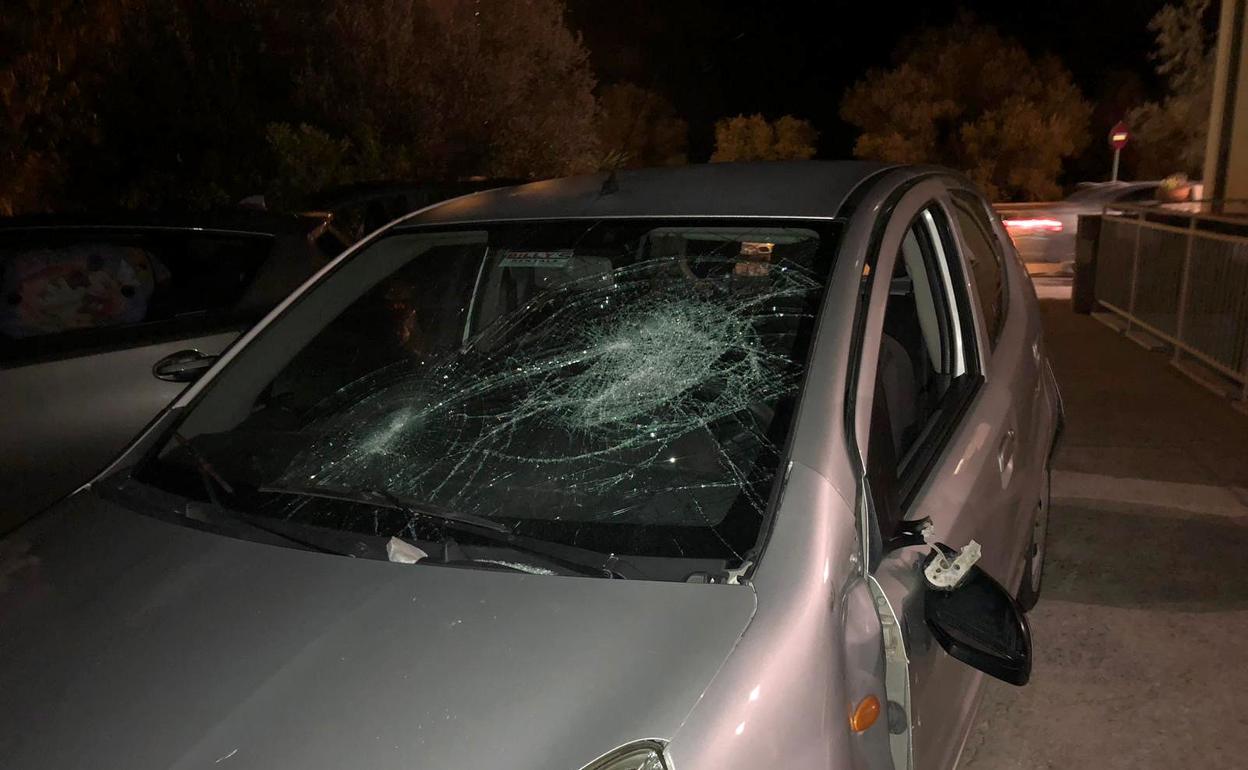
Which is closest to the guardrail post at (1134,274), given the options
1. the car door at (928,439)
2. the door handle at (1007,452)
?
the car door at (928,439)

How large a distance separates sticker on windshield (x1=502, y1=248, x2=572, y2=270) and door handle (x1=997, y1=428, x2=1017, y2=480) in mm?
A: 1222

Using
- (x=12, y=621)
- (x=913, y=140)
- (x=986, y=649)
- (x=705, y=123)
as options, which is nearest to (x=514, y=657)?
(x=986, y=649)

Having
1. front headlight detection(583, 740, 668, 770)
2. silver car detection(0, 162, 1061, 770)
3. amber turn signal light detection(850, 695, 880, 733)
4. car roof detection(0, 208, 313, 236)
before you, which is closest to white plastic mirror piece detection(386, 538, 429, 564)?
silver car detection(0, 162, 1061, 770)

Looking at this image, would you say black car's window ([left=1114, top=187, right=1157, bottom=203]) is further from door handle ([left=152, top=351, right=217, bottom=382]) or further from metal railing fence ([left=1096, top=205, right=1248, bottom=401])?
door handle ([left=152, top=351, right=217, bottom=382])

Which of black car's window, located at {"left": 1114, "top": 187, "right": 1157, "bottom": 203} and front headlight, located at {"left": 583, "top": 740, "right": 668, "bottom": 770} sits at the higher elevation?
front headlight, located at {"left": 583, "top": 740, "right": 668, "bottom": 770}

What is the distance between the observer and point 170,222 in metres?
4.16

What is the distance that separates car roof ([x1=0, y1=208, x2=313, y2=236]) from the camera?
4.12 m

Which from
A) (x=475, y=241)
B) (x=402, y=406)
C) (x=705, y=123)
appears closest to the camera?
(x=402, y=406)

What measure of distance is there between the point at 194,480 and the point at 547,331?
927mm

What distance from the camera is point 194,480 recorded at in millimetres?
2254

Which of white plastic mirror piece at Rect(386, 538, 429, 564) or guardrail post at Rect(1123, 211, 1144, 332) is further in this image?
guardrail post at Rect(1123, 211, 1144, 332)

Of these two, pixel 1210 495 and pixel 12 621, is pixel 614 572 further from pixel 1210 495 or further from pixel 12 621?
pixel 1210 495

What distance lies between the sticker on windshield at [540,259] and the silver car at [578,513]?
12 mm

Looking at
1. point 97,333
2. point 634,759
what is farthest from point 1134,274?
point 634,759
